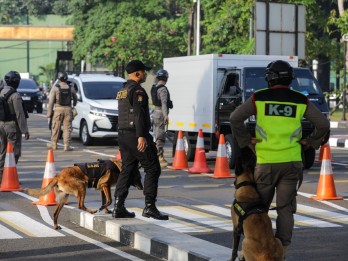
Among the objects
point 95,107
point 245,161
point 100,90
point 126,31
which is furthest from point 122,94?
point 126,31

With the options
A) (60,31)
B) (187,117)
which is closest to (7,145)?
(187,117)

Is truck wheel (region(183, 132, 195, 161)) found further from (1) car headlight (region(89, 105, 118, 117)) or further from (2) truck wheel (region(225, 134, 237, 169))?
(1) car headlight (region(89, 105, 118, 117))

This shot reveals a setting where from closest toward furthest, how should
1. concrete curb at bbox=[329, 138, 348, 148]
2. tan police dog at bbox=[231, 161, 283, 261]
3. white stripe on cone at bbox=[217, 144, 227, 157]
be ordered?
tan police dog at bbox=[231, 161, 283, 261] < white stripe on cone at bbox=[217, 144, 227, 157] < concrete curb at bbox=[329, 138, 348, 148]

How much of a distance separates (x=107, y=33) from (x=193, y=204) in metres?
48.6

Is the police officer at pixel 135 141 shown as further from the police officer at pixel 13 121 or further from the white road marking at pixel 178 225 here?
the police officer at pixel 13 121

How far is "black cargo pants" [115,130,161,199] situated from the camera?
11.9 meters

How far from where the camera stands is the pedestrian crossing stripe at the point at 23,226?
11732mm

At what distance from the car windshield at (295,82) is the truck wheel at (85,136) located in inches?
315

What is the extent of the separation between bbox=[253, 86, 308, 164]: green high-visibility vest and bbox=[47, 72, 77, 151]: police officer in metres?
17.1

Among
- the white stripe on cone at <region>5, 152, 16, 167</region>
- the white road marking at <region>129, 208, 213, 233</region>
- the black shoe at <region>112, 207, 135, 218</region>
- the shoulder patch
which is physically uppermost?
the shoulder patch

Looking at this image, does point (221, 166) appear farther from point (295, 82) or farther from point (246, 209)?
point (246, 209)

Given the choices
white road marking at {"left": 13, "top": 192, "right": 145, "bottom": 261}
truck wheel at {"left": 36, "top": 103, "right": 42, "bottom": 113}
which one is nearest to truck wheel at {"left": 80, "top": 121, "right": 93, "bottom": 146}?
white road marking at {"left": 13, "top": 192, "right": 145, "bottom": 261}

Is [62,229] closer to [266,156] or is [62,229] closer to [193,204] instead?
[193,204]

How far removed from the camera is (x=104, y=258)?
33.0 ft
